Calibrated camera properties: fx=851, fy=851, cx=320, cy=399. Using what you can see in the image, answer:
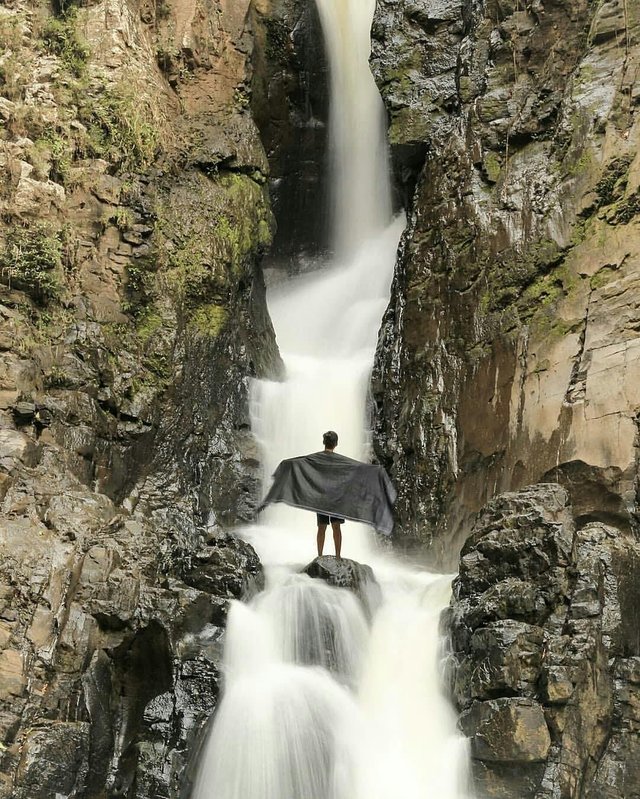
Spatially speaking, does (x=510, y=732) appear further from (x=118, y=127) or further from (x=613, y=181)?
(x=118, y=127)

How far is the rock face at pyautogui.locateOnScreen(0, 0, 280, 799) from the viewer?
360 inches

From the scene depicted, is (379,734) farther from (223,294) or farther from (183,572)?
(223,294)

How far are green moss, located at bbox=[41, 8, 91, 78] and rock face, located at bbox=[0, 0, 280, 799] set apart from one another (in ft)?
0.13

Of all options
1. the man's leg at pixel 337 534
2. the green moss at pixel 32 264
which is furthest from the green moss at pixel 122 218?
the man's leg at pixel 337 534

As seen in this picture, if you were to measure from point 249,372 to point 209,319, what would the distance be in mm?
1312

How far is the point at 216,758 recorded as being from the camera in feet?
29.2

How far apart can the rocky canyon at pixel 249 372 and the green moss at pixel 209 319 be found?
49 millimetres

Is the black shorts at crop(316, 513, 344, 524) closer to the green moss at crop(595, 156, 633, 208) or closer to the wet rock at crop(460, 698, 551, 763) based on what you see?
the wet rock at crop(460, 698, 551, 763)

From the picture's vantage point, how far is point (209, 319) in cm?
1580

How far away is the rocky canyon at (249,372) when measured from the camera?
898 centimetres

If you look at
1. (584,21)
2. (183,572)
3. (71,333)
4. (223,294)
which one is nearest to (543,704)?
(183,572)

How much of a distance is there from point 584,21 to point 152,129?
816 cm

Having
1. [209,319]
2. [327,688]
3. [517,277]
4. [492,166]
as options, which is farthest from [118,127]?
[327,688]

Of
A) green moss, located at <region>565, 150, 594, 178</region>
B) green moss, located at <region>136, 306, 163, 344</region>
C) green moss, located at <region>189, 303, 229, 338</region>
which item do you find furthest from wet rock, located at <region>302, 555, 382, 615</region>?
green moss, located at <region>565, 150, 594, 178</region>
